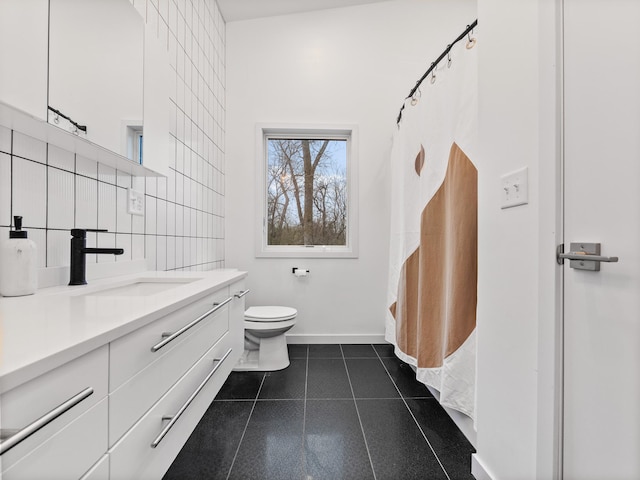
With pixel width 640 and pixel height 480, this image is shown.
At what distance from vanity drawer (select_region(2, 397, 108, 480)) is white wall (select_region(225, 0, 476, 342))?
1905 mm

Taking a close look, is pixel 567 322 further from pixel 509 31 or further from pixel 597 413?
pixel 509 31

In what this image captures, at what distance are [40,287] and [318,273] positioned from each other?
1.77 m

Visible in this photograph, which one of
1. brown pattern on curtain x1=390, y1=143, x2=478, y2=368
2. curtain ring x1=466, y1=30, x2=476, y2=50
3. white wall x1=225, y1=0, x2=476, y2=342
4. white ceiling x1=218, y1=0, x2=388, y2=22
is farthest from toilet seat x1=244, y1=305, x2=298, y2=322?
white ceiling x1=218, y1=0, x2=388, y2=22

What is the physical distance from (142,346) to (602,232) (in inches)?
42.6

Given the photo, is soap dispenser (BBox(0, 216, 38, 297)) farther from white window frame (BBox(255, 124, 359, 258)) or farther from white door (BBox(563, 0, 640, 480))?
white window frame (BBox(255, 124, 359, 258))

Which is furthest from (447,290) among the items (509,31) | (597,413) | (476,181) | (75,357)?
(75,357)

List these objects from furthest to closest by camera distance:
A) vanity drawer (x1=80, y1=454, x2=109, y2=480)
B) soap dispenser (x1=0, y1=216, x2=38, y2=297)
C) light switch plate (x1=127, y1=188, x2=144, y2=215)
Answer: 1. light switch plate (x1=127, y1=188, x2=144, y2=215)
2. soap dispenser (x1=0, y1=216, x2=38, y2=297)
3. vanity drawer (x1=80, y1=454, x2=109, y2=480)

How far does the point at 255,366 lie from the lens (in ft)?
6.23

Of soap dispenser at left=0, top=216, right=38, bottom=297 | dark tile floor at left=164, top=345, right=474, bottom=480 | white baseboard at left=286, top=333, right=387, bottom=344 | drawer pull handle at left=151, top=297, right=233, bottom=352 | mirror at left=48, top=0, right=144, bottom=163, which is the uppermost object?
mirror at left=48, top=0, right=144, bottom=163

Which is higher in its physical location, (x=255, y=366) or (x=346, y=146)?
(x=346, y=146)

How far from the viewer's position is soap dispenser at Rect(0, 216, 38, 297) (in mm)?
713

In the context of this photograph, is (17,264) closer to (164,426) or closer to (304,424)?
(164,426)

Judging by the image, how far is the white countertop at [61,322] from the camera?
0.36m

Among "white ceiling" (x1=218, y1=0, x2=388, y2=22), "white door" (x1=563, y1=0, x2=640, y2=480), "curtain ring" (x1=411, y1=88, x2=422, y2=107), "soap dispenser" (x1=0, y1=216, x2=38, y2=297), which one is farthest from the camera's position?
"white ceiling" (x1=218, y1=0, x2=388, y2=22)
